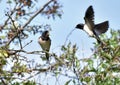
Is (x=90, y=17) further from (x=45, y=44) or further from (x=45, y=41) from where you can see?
(x=45, y=41)

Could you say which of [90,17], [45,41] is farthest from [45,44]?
[90,17]

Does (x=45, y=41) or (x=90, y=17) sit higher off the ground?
(x=90, y=17)

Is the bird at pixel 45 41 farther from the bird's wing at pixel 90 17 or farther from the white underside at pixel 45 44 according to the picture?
the bird's wing at pixel 90 17

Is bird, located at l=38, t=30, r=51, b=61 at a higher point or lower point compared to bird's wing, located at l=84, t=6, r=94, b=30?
lower

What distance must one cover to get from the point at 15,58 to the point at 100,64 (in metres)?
1.84

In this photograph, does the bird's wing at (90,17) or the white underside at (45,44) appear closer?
the bird's wing at (90,17)

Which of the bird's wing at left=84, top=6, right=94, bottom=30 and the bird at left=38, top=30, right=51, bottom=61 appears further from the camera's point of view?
the bird at left=38, top=30, right=51, bottom=61

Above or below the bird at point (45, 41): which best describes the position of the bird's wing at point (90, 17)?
above

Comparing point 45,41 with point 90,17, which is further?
point 45,41

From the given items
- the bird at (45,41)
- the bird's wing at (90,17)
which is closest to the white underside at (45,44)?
the bird at (45,41)

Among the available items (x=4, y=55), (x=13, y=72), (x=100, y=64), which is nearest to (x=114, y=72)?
(x=100, y=64)

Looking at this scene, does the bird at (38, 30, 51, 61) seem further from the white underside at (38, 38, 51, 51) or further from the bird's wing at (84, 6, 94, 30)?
the bird's wing at (84, 6, 94, 30)

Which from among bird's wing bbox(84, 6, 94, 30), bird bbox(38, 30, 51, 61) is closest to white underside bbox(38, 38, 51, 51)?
bird bbox(38, 30, 51, 61)

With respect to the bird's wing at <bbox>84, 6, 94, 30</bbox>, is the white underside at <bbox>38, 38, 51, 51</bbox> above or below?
below
